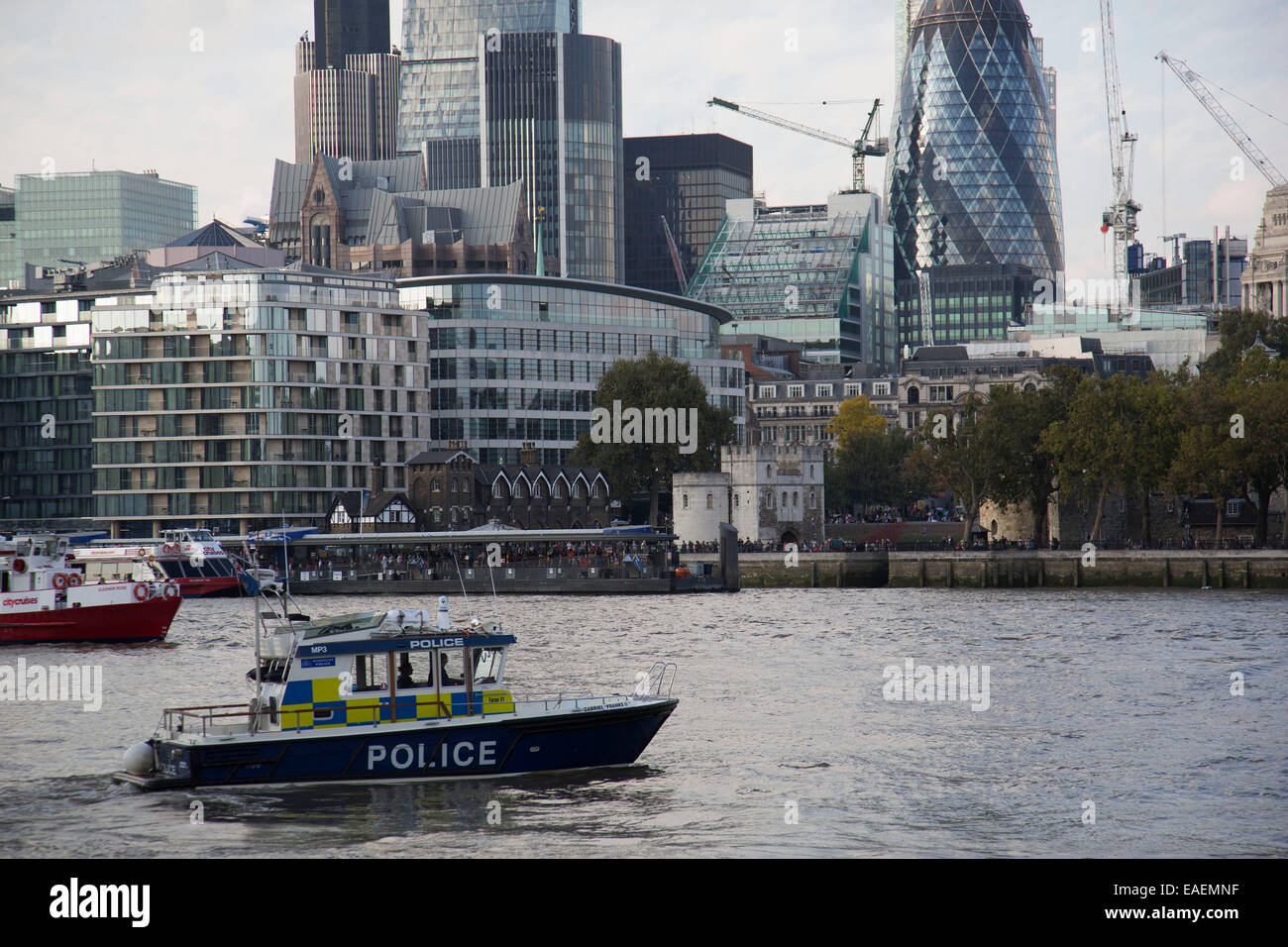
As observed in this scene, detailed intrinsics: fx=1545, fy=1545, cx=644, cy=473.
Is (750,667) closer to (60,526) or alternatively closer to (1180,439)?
(1180,439)

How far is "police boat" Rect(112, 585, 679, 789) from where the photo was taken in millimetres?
31922

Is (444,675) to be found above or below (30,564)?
below

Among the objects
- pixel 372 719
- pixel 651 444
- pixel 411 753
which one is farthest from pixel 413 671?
pixel 651 444

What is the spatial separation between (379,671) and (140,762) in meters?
5.41

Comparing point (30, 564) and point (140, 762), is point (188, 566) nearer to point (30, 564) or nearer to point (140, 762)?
point (30, 564)

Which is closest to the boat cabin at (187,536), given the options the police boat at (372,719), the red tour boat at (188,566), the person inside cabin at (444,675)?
the red tour boat at (188,566)

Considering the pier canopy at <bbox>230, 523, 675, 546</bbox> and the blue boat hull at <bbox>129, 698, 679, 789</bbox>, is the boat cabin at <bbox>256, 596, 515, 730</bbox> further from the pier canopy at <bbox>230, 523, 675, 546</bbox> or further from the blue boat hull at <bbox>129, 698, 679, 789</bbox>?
the pier canopy at <bbox>230, 523, 675, 546</bbox>

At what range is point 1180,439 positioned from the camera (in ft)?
344

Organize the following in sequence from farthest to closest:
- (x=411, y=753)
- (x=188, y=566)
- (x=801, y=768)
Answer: (x=188, y=566) → (x=801, y=768) → (x=411, y=753)

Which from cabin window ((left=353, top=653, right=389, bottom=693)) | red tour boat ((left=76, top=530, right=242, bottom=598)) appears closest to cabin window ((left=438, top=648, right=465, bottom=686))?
cabin window ((left=353, top=653, right=389, bottom=693))

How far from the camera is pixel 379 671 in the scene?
32.7 metres

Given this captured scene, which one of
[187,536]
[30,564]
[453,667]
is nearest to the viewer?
[453,667]
